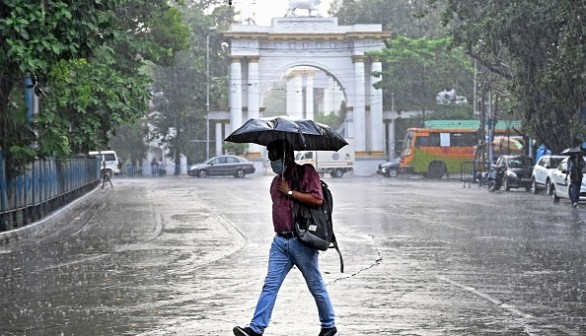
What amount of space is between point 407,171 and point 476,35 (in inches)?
1125

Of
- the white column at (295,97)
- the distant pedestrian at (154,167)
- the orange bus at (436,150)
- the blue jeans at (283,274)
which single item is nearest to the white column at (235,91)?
the distant pedestrian at (154,167)

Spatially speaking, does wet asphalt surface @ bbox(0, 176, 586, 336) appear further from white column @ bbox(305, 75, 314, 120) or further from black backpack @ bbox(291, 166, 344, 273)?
white column @ bbox(305, 75, 314, 120)

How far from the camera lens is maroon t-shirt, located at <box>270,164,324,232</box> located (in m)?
7.77

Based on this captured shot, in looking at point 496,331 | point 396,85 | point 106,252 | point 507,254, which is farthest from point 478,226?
point 396,85

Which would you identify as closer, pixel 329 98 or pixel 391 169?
pixel 391 169

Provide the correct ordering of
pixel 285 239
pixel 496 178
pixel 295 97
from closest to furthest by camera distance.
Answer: pixel 285 239, pixel 496 178, pixel 295 97

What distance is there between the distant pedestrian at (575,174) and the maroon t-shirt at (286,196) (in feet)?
74.0

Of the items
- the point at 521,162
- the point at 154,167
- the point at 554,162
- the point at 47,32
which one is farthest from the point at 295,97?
the point at 47,32

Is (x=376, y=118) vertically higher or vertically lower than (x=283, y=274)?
higher

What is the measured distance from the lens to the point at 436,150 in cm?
6688

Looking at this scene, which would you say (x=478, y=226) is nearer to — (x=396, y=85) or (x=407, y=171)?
(x=407, y=171)

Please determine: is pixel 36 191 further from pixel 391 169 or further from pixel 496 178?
pixel 391 169

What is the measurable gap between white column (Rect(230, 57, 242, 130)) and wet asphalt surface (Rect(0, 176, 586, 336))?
5400 centimetres

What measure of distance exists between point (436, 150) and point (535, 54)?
2920 centimetres
